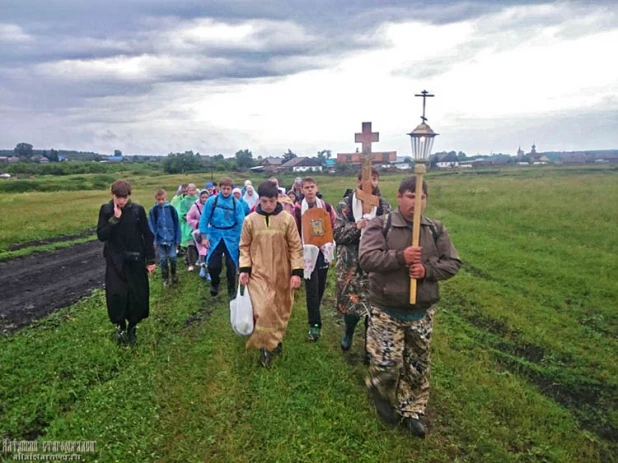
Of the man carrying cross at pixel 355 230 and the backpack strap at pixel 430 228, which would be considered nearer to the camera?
the backpack strap at pixel 430 228

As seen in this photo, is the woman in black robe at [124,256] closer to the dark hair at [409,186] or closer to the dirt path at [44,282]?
the dirt path at [44,282]

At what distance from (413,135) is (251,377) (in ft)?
10.4

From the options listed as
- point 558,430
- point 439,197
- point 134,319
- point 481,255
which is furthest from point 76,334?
point 439,197

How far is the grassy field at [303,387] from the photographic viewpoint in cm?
407

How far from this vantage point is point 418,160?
3.93 metres

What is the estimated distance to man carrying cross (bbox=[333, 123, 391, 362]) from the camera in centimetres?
528

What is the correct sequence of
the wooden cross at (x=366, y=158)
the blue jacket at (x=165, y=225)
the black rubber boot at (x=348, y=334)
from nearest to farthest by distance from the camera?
the wooden cross at (x=366, y=158), the black rubber boot at (x=348, y=334), the blue jacket at (x=165, y=225)

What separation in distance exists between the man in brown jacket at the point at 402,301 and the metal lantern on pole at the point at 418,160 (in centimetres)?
8

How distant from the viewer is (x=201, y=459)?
12.6 feet

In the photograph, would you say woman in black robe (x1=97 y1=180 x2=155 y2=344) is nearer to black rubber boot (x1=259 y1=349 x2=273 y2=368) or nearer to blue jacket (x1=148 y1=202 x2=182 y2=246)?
black rubber boot (x1=259 y1=349 x2=273 y2=368)

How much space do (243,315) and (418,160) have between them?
2.70 metres

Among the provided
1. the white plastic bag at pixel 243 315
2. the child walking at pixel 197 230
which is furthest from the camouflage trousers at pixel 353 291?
the child walking at pixel 197 230

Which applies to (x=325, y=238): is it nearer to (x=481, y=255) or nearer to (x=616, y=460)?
(x=616, y=460)

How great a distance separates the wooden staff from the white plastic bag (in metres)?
2.15
